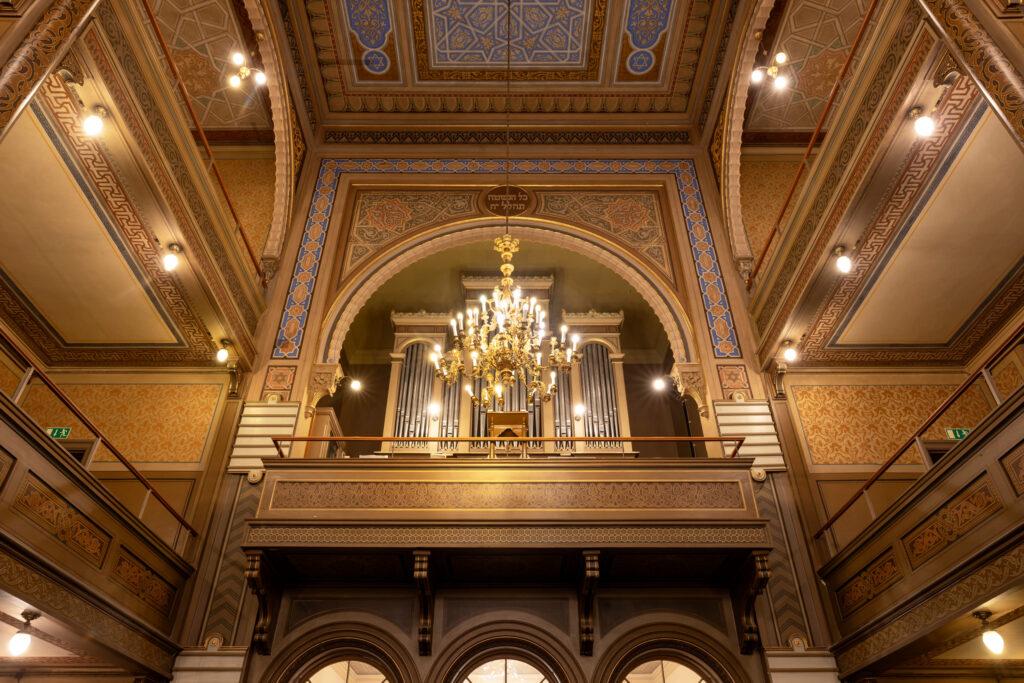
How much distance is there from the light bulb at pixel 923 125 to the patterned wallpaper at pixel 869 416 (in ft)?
10.3

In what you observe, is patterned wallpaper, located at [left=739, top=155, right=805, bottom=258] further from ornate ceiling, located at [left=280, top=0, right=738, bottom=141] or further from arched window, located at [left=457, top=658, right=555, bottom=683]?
arched window, located at [left=457, top=658, right=555, bottom=683]

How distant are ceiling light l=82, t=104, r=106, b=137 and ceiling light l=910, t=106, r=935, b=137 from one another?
5899 mm

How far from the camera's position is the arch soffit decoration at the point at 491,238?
816 cm

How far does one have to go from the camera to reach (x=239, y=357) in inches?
299

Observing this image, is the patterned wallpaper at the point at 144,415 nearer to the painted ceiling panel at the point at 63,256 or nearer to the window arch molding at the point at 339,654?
the painted ceiling panel at the point at 63,256

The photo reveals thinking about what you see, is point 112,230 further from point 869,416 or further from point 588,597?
point 869,416

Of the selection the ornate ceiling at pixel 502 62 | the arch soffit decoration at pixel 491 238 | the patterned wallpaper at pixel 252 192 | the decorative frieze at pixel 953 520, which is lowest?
the decorative frieze at pixel 953 520

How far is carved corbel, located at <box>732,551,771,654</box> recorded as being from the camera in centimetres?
602

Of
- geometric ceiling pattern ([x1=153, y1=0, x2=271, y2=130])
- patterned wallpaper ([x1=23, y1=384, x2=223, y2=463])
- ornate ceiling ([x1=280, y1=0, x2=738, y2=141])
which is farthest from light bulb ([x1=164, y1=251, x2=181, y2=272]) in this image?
ornate ceiling ([x1=280, y1=0, x2=738, y2=141])

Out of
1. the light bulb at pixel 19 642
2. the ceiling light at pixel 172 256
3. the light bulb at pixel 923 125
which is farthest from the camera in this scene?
the ceiling light at pixel 172 256

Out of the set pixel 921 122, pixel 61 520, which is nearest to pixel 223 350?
pixel 61 520

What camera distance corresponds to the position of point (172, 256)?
6512mm

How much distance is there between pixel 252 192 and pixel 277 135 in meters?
1.00

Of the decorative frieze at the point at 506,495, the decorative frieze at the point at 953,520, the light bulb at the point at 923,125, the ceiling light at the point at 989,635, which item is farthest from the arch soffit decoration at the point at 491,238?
the ceiling light at the point at 989,635
